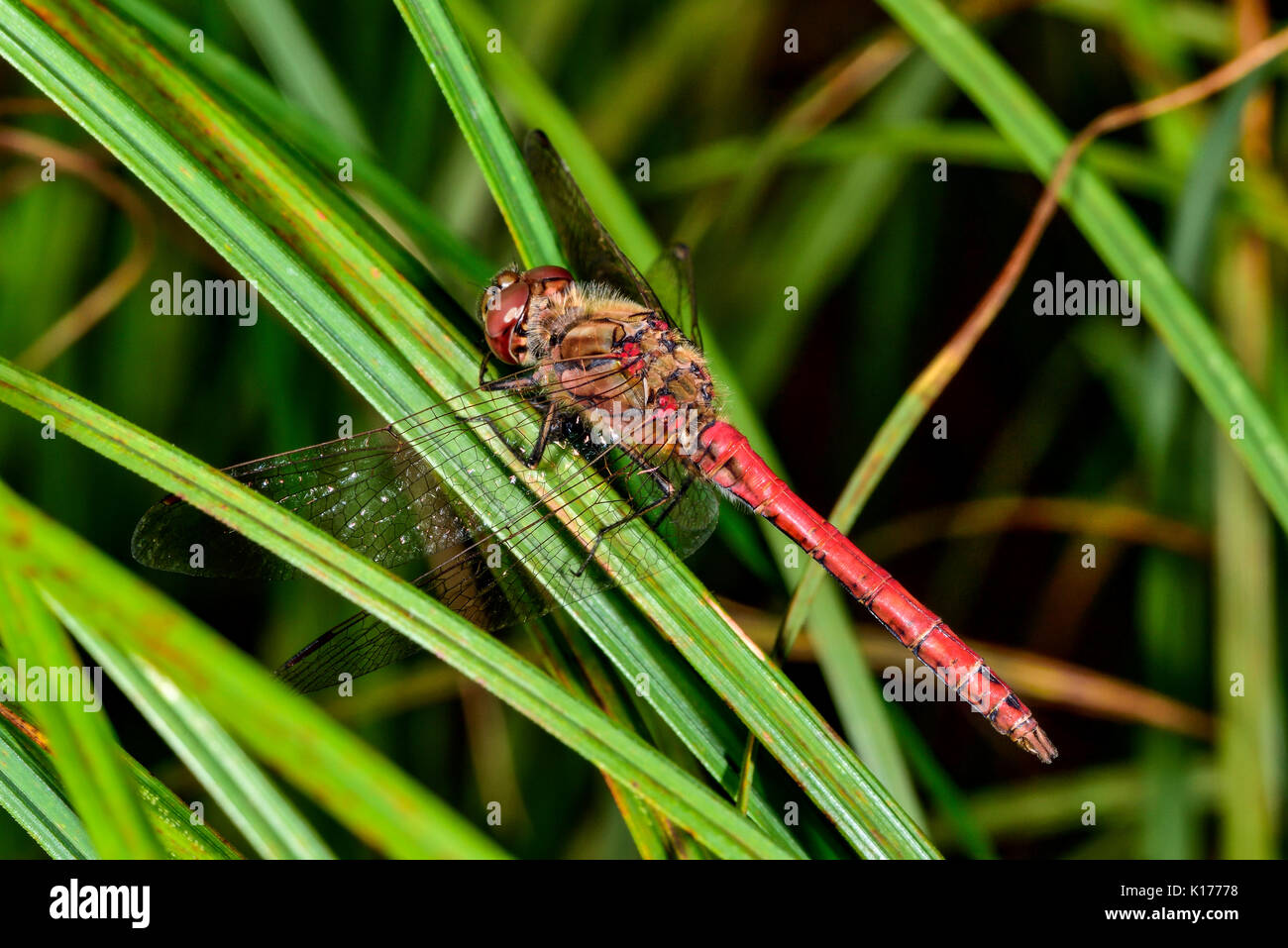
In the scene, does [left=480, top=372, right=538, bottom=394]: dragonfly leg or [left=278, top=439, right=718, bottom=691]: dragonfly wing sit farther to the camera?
[left=480, top=372, right=538, bottom=394]: dragonfly leg

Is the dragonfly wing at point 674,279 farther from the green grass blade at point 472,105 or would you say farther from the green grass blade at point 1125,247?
the green grass blade at point 1125,247

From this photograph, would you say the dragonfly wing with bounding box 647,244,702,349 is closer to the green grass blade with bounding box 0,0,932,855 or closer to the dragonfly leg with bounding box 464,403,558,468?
the dragonfly leg with bounding box 464,403,558,468

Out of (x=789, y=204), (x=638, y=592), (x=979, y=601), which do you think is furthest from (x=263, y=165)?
(x=979, y=601)

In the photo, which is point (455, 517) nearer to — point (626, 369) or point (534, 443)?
point (534, 443)

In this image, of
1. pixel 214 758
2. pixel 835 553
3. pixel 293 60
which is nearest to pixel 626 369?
pixel 835 553

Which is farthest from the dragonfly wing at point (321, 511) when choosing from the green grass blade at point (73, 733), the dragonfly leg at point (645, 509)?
the green grass blade at point (73, 733)

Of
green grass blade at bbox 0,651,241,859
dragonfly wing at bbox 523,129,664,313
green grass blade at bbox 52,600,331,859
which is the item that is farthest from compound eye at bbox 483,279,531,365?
green grass blade at bbox 0,651,241,859
